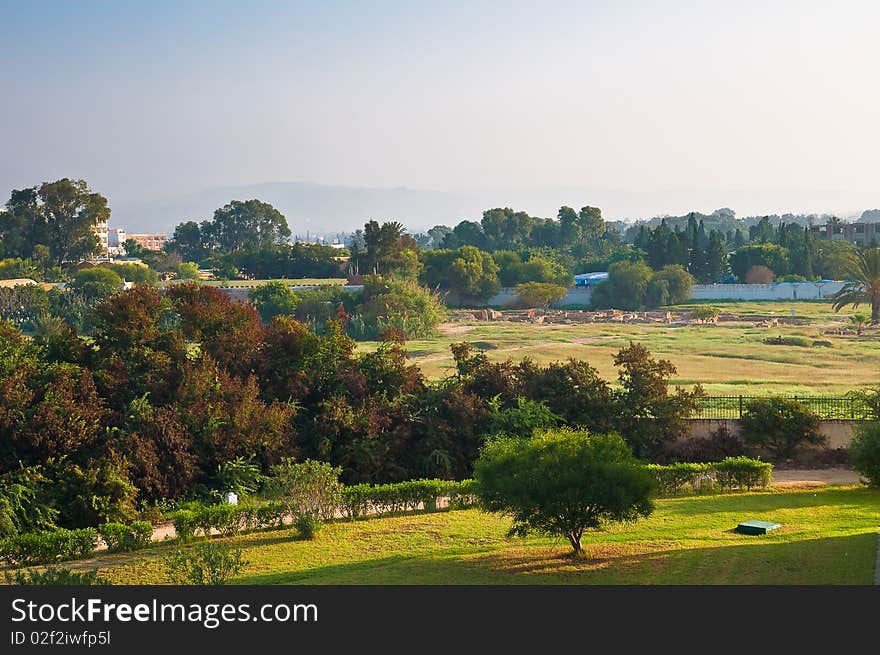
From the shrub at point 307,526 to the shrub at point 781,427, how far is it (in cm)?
1107

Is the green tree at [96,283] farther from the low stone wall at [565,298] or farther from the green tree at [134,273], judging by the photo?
the low stone wall at [565,298]

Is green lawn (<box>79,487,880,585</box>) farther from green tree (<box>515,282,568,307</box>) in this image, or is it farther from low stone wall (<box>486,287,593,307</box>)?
low stone wall (<box>486,287,593,307</box>)

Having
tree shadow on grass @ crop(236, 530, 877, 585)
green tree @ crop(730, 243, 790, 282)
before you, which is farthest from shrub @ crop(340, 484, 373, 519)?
green tree @ crop(730, 243, 790, 282)

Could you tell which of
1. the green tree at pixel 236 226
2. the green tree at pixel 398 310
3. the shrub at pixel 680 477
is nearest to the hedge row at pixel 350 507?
the shrub at pixel 680 477

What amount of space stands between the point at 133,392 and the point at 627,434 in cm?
1119

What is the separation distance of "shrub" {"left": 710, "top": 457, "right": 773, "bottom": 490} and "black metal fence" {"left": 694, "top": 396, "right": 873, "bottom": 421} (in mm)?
3265

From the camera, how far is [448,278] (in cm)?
8056

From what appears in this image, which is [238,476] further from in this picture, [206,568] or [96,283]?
[96,283]

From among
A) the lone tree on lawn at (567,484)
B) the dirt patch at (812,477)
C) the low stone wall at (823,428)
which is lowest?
the dirt patch at (812,477)

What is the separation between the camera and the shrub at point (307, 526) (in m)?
18.4

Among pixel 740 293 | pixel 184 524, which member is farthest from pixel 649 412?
pixel 740 293

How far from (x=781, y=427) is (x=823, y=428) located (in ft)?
3.65

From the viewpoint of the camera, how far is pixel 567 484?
14789 millimetres
